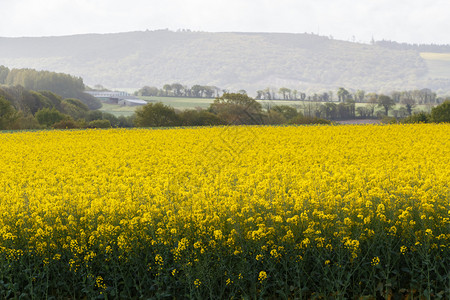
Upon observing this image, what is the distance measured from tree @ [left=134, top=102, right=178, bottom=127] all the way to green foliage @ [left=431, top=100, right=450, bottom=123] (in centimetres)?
2772

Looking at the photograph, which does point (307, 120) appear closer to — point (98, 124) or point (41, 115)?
point (98, 124)

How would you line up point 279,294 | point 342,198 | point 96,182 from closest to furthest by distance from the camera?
1. point 279,294
2. point 342,198
3. point 96,182

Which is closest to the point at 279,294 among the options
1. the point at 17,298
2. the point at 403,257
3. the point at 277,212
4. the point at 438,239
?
the point at 277,212

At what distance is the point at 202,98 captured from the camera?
112 metres

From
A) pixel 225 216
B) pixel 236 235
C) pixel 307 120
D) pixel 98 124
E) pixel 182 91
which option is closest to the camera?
pixel 236 235

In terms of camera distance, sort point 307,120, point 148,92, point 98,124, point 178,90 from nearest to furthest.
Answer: point 307,120
point 98,124
point 178,90
point 148,92

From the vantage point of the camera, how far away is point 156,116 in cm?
5700

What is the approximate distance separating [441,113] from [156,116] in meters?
30.8

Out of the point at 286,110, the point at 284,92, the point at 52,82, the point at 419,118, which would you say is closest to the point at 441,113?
the point at 419,118

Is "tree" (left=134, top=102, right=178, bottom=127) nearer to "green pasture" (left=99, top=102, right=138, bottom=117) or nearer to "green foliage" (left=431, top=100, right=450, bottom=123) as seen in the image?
"green foliage" (left=431, top=100, right=450, bottom=123)

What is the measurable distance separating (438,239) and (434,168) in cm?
663

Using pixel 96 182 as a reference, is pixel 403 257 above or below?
below

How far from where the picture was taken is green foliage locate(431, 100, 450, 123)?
49.8 m

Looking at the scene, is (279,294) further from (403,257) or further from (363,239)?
(403,257)
